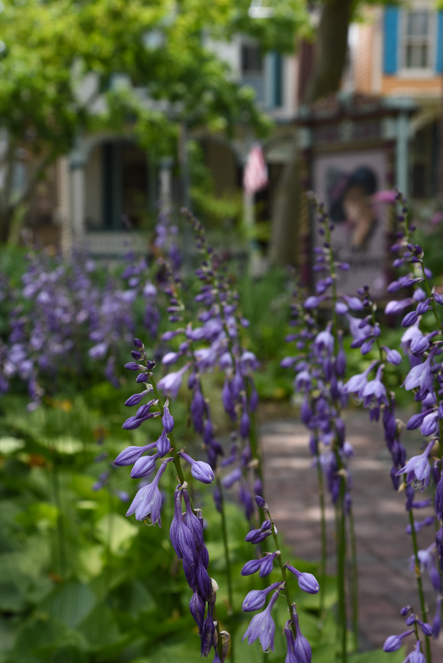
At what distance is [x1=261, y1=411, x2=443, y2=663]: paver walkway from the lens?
2.92m

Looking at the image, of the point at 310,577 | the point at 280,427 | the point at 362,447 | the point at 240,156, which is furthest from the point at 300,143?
the point at 240,156

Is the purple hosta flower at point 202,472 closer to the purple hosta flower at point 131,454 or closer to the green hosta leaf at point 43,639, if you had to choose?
the purple hosta flower at point 131,454

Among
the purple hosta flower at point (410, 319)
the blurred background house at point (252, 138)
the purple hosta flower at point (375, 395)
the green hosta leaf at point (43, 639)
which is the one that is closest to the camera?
the purple hosta flower at point (410, 319)

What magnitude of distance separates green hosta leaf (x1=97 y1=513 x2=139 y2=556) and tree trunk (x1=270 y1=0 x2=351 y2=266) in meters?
8.77

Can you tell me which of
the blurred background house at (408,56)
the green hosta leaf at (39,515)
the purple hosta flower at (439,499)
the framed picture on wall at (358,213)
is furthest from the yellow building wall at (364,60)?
the purple hosta flower at (439,499)

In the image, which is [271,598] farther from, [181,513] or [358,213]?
[358,213]

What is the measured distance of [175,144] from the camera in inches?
601

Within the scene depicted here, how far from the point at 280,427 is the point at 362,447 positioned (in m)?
0.98

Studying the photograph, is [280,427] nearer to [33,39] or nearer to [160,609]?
[160,609]

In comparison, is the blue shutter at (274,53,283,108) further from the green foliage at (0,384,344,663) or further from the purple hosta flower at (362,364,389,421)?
the purple hosta flower at (362,364,389,421)

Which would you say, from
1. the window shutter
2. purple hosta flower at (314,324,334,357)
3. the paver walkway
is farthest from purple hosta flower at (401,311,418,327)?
the window shutter

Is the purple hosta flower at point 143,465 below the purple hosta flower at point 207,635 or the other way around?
the other way around

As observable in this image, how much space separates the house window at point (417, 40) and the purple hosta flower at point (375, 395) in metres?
22.3

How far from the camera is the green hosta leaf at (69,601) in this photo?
98.2 inches
